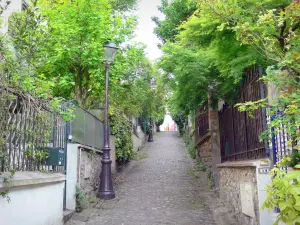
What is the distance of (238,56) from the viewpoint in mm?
6684

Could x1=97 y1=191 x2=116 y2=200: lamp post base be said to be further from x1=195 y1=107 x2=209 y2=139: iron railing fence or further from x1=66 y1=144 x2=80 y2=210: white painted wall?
x1=195 y1=107 x2=209 y2=139: iron railing fence

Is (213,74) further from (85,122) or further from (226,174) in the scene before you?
(85,122)

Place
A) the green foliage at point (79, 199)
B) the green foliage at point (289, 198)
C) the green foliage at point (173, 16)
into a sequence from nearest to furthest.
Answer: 1. the green foliage at point (289, 198)
2. the green foliage at point (79, 199)
3. the green foliage at point (173, 16)

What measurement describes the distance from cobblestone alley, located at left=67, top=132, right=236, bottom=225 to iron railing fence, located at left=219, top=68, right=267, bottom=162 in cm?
157

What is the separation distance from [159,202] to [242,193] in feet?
11.3

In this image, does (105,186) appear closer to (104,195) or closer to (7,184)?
(104,195)


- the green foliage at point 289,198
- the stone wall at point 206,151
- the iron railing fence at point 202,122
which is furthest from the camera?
the iron railing fence at point 202,122

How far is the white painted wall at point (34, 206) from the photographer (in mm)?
4691

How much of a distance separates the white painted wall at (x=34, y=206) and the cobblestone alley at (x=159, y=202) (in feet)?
3.82

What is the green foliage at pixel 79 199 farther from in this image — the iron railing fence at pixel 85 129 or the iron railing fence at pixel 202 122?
the iron railing fence at pixel 202 122

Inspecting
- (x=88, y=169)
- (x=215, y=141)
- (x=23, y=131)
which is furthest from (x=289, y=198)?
(x=215, y=141)

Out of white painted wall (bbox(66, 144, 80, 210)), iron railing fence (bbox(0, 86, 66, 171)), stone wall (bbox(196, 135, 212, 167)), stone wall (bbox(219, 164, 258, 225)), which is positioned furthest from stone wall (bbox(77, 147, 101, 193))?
stone wall (bbox(196, 135, 212, 167))

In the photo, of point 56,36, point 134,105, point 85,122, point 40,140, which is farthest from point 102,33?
point 134,105

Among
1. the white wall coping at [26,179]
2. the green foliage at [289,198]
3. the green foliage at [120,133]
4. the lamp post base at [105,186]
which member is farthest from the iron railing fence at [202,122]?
the green foliage at [289,198]
